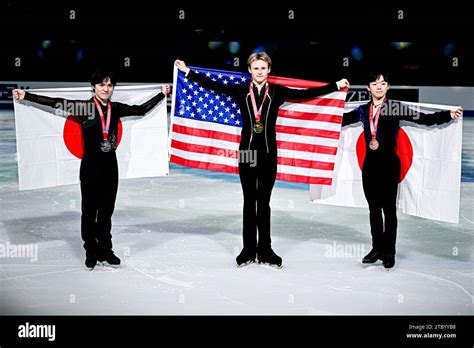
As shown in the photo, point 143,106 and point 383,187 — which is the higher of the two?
point 143,106

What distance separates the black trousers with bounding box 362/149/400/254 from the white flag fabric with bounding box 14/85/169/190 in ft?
6.23

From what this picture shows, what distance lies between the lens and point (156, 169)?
20.0ft

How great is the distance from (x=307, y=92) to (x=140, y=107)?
4.56 feet

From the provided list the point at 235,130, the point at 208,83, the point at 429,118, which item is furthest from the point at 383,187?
the point at 208,83

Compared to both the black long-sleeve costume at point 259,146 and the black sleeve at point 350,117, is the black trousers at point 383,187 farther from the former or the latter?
the black long-sleeve costume at point 259,146

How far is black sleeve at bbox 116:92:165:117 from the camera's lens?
210 inches

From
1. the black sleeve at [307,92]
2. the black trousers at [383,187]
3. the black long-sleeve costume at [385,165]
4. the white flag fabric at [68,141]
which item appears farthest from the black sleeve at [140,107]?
the black trousers at [383,187]

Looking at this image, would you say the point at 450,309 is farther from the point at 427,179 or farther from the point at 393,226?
the point at 427,179

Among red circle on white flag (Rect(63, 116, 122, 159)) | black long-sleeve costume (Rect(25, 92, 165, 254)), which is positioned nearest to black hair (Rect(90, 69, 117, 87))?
black long-sleeve costume (Rect(25, 92, 165, 254))

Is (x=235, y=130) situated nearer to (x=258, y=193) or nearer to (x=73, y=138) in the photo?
(x=258, y=193)

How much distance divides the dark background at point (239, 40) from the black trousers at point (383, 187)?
11072 millimetres

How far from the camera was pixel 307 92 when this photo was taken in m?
5.35

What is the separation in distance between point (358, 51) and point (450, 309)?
13171mm

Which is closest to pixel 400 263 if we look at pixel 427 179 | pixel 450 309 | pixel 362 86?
pixel 427 179
